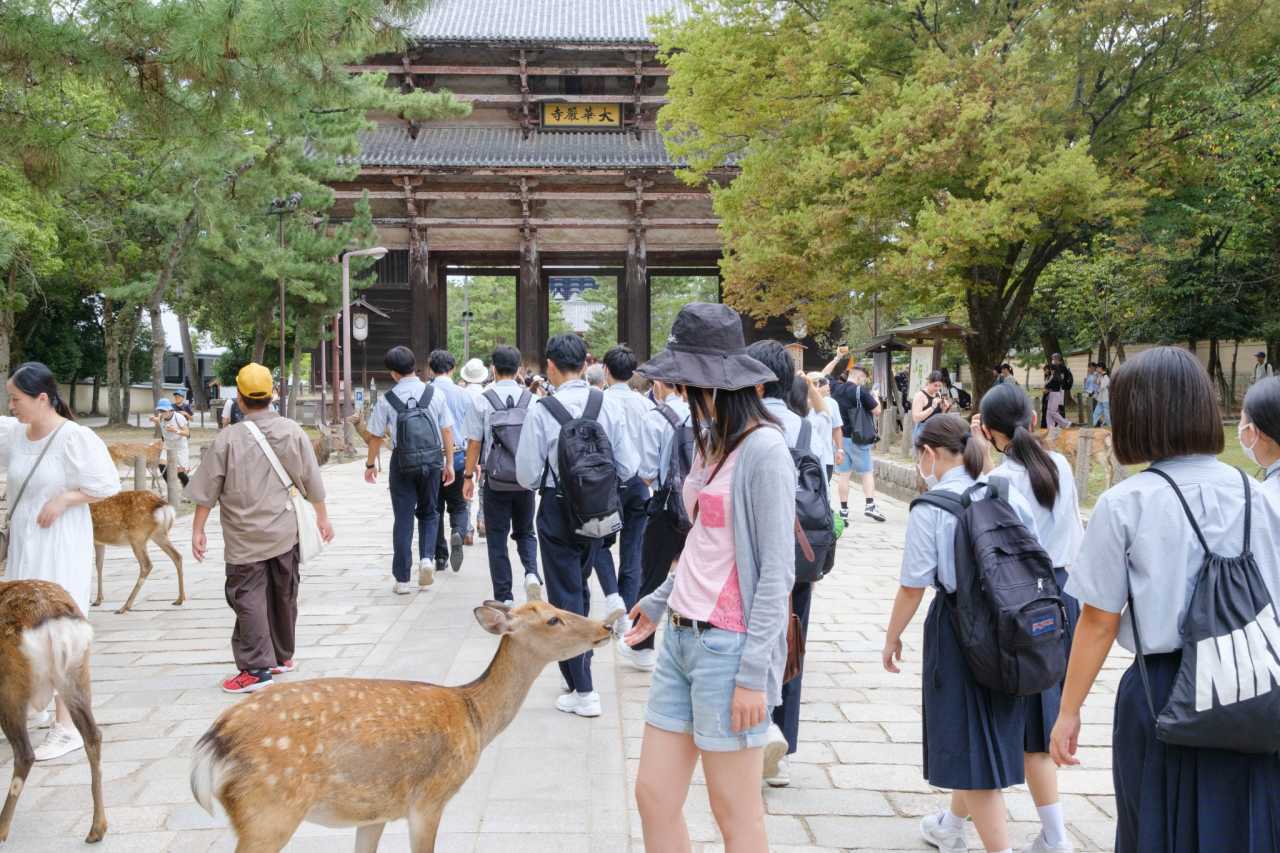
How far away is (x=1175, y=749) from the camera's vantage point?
2.04 meters

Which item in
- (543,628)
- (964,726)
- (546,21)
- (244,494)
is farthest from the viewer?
(546,21)

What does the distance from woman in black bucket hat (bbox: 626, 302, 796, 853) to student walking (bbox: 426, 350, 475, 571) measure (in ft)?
17.5

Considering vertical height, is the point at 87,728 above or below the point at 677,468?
below

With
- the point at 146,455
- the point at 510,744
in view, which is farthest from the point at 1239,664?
the point at 146,455

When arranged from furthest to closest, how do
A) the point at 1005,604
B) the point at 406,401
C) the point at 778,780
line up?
the point at 406,401 < the point at 778,780 < the point at 1005,604

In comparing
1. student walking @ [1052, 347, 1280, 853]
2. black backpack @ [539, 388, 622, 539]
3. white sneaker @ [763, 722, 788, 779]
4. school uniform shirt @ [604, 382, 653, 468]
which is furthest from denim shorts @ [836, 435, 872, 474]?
student walking @ [1052, 347, 1280, 853]

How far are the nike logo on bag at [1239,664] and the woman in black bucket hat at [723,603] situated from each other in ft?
2.82

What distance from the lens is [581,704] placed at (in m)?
4.66

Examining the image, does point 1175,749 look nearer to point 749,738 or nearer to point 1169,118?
point 749,738

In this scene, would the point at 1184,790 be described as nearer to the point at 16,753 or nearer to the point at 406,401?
the point at 16,753

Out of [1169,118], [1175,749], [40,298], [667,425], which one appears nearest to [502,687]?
[1175,749]

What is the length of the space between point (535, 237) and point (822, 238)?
10791 millimetres

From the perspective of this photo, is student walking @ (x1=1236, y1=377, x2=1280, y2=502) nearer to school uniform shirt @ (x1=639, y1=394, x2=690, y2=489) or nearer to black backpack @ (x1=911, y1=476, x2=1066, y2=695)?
black backpack @ (x1=911, y1=476, x2=1066, y2=695)

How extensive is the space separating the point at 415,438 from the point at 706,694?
517 centimetres
